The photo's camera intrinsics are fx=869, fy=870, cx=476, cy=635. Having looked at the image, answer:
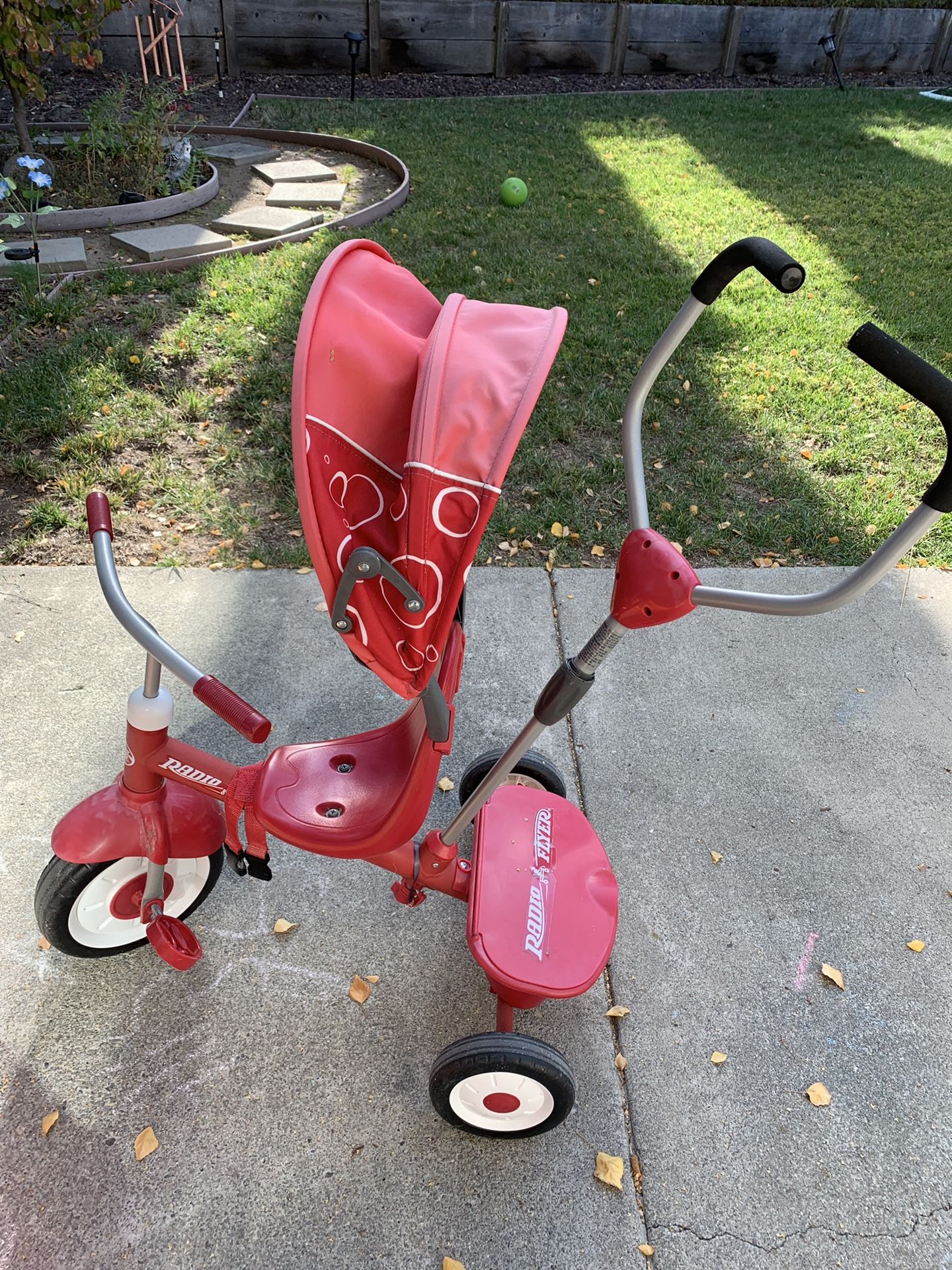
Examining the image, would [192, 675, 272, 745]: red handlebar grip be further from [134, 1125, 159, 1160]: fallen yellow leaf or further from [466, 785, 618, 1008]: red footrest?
[134, 1125, 159, 1160]: fallen yellow leaf

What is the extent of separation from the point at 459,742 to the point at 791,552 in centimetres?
175

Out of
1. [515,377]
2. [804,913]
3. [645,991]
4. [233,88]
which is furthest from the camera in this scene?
[233,88]

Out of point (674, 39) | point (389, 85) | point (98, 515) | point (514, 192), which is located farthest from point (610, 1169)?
point (674, 39)

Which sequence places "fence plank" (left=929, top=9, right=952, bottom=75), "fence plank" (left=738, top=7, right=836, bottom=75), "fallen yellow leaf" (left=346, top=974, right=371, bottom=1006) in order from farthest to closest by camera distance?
"fence plank" (left=929, top=9, right=952, bottom=75)
"fence plank" (left=738, top=7, right=836, bottom=75)
"fallen yellow leaf" (left=346, top=974, right=371, bottom=1006)

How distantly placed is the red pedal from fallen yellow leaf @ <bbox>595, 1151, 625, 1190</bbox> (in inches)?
39.4

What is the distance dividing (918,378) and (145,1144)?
203 centimetres

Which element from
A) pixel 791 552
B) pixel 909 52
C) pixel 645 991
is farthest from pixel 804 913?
pixel 909 52

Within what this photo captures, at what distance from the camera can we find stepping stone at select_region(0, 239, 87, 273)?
4980mm

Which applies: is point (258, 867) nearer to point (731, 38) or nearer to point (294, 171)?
point (294, 171)

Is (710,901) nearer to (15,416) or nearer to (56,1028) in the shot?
(56,1028)

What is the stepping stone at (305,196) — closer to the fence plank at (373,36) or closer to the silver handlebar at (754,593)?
the fence plank at (373,36)

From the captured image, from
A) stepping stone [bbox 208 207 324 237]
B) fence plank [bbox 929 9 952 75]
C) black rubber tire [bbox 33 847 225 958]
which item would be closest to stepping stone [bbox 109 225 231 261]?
stepping stone [bbox 208 207 324 237]

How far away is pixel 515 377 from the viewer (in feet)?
4.55

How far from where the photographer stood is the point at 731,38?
9898 millimetres
